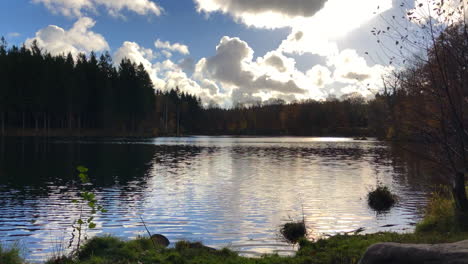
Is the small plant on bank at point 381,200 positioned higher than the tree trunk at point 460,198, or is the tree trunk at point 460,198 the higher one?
the tree trunk at point 460,198

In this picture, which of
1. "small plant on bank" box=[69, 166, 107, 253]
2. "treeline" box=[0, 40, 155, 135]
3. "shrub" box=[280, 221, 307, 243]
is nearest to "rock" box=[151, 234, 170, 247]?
"small plant on bank" box=[69, 166, 107, 253]

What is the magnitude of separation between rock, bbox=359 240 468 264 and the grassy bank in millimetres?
2147

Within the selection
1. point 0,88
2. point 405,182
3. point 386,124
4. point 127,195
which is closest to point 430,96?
point 386,124

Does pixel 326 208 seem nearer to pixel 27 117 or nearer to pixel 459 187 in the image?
pixel 459 187

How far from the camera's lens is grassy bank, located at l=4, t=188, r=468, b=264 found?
982 centimetres

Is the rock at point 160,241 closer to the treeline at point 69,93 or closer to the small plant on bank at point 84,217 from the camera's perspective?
the small plant on bank at point 84,217

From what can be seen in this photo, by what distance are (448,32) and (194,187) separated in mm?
21342

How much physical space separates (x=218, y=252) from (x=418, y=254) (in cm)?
584

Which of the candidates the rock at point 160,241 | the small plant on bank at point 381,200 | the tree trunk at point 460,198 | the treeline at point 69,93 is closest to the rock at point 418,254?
the tree trunk at point 460,198

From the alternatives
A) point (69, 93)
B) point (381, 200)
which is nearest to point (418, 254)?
point (381, 200)

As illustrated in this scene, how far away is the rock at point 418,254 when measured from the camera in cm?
649

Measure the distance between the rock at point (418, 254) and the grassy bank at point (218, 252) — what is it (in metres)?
2.15

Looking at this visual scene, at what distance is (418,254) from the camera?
22.4 feet

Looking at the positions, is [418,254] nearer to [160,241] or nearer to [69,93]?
[160,241]
